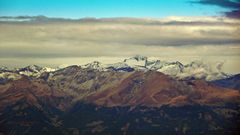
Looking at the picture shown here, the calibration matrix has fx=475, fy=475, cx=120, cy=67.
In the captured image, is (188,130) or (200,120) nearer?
(188,130)

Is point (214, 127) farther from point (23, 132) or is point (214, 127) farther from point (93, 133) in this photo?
point (23, 132)

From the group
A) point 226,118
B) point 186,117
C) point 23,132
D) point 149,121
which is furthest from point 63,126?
point 226,118

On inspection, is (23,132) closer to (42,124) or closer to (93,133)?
(42,124)

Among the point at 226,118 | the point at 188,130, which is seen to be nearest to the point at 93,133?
the point at 188,130

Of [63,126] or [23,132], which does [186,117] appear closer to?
[63,126]

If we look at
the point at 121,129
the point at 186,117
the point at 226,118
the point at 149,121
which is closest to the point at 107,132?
the point at 121,129

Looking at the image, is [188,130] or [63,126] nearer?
[188,130]

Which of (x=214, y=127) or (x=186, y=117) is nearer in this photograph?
(x=214, y=127)
